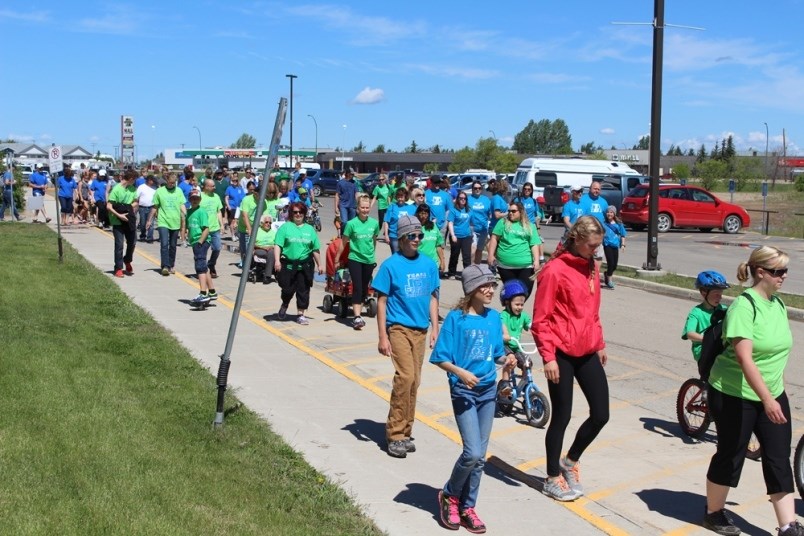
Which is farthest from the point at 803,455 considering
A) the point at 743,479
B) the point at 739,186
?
the point at 739,186

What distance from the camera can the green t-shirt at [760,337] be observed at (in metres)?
5.12

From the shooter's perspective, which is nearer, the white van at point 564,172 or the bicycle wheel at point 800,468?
the bicycle wheel at point 800,468

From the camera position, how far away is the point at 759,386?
5.05 meters

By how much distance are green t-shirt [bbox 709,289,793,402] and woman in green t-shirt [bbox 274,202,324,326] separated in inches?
285

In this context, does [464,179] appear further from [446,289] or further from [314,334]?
[314,334]

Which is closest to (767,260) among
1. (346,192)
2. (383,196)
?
(346,192)

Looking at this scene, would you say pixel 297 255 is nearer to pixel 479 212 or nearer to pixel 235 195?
pixel 479 212

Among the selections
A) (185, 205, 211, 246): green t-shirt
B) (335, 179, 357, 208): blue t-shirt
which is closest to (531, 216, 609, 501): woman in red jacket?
(185, 205, 211, 246): green t-shirt

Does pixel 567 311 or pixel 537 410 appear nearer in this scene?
pixel 567 311

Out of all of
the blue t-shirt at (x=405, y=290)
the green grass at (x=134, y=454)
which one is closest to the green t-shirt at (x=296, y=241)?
the green grass at (x=134, y=454)

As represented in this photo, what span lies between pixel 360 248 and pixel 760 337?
7.27 metres

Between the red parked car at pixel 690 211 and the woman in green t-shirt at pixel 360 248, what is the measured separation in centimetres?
2082

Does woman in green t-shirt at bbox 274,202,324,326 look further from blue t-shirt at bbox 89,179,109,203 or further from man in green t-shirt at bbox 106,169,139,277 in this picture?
blue t-shirt at bbox 89,179,109,203

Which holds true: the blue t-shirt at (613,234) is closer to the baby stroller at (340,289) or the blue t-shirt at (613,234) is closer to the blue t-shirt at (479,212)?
the blue t-shirt at (479,212)
